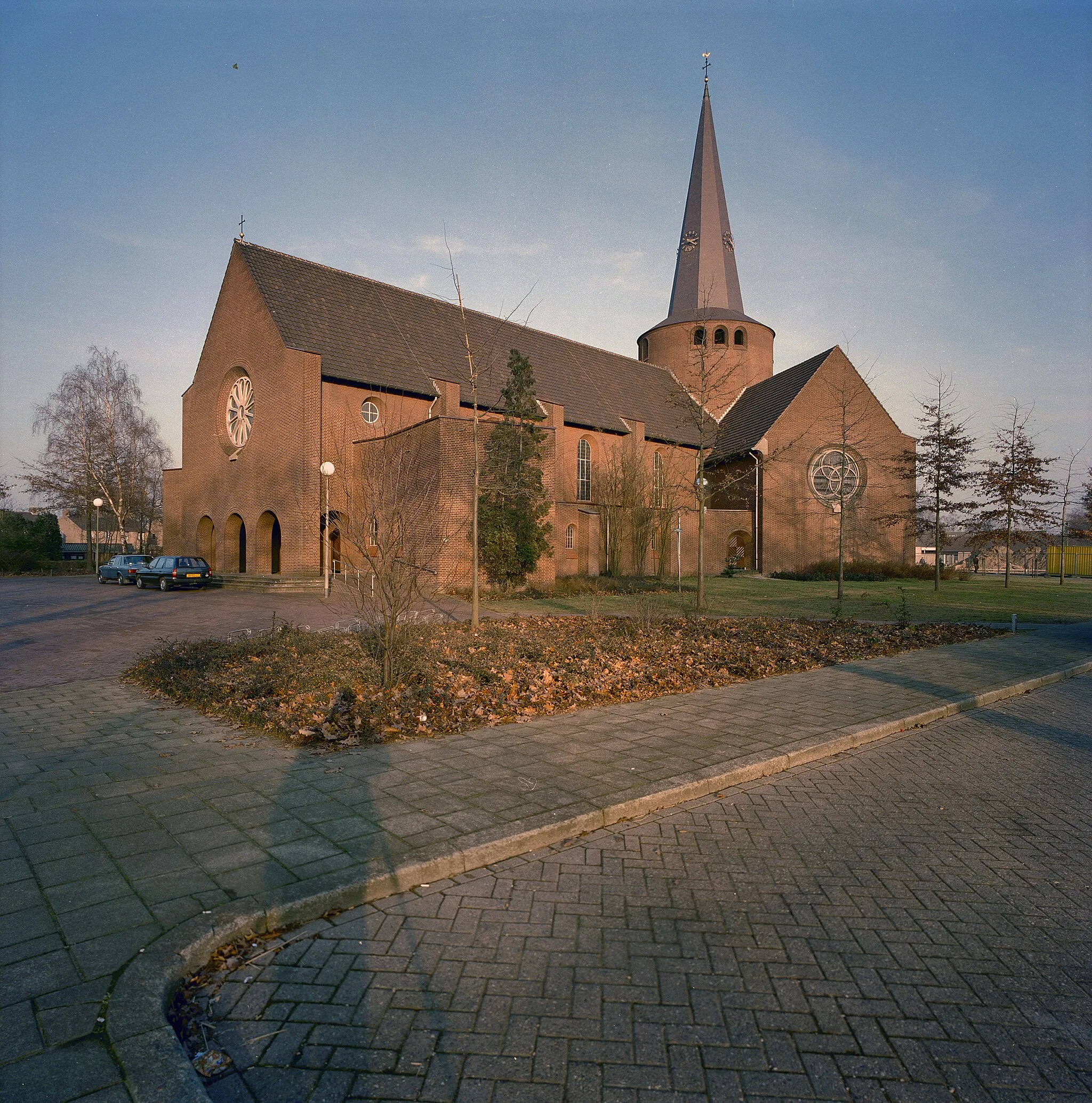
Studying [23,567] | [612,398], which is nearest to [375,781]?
[612,398]

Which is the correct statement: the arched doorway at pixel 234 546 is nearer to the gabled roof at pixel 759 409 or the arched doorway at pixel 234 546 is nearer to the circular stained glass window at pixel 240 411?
the circular stained glass window at pixel 240 411

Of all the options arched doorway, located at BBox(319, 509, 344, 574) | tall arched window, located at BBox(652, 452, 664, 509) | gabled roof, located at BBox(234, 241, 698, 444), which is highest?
gabled roof, located at BBox(234, 241, 698, 444)

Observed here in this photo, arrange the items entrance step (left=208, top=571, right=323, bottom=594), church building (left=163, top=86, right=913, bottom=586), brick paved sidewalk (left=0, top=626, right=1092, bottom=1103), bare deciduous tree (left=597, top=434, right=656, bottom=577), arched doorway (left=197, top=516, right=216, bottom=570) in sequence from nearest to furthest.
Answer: brick paved sidewalk (left=0, top=626, right=1092, bottom=1103) → entrance step (left=208, top=571, right=323, bottom=594) → church building (left=163, top=86, right=913, bottom=586) → arched doorway (left=197, top=516, right=216, bottom=570) → bare deciduous tree (left=597, top=434, right=656, bottom=577)

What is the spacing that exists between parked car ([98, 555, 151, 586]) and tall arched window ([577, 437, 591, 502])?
20.1m

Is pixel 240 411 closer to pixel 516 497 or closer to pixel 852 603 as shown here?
pixel 516 497

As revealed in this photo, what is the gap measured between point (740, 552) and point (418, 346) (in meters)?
20.3

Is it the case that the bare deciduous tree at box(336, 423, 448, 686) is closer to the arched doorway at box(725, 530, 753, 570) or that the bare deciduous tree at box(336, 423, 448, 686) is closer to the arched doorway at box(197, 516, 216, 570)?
the arched doorway at box(197, 516, 216, 570)

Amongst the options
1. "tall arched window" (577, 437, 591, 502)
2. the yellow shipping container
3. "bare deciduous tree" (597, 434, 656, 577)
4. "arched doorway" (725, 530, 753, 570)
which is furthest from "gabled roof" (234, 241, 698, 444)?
the yellow shipping container

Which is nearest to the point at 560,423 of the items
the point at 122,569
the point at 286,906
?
the point at 122,569

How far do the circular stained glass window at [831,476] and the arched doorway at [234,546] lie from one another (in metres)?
29.8

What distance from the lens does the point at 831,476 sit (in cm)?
4025

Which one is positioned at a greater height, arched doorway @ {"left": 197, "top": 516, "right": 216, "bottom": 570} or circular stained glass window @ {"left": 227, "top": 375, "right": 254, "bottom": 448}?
circular stained glass window @ {"left": 227, "top": 375, "right": 254, "bottom": 448}

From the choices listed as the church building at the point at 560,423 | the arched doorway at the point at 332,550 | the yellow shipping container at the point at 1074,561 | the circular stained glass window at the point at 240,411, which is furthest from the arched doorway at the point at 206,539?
the yellow shipping container at the point at 1074,561

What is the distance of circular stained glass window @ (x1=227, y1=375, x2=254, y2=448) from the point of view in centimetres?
3100
